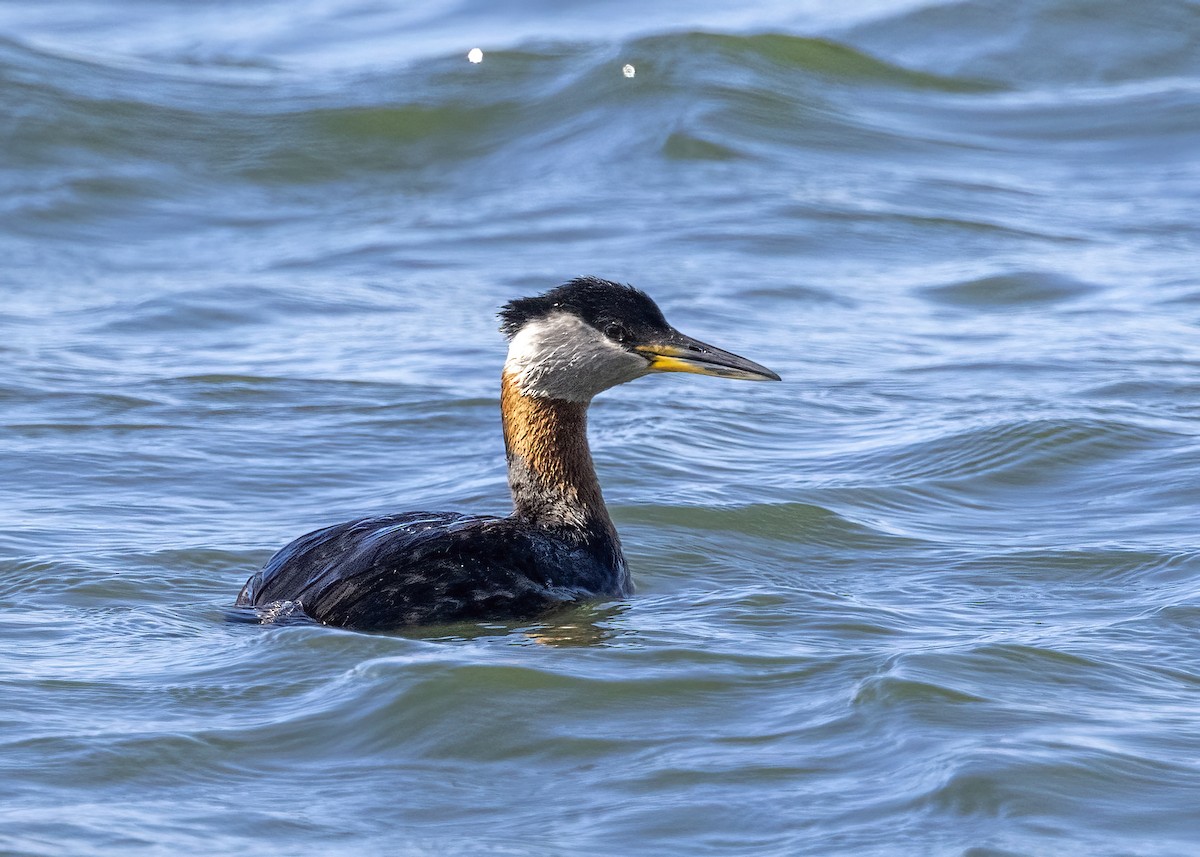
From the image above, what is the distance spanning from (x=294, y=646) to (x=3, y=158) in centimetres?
1139

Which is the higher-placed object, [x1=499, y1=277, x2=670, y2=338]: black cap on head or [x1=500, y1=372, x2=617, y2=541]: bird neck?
[x1=499, y1=277, x2=670, y2=338]: black cap on head

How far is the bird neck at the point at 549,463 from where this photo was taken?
7578 millimetres

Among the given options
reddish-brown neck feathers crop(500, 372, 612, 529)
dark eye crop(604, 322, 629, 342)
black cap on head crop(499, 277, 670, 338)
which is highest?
black cap on head crop(499, 277, 670, 338)

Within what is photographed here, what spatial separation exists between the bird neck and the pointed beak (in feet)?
1.19

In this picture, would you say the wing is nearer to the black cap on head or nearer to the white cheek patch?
the white cheek patch

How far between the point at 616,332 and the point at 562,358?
237 mm

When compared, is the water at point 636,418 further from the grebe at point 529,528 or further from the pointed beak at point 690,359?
the pointed beak at point 690,359

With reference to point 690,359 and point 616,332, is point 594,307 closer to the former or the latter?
point 616,332

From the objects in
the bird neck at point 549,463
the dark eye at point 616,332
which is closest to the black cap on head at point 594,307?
the dark eye at point 616,332

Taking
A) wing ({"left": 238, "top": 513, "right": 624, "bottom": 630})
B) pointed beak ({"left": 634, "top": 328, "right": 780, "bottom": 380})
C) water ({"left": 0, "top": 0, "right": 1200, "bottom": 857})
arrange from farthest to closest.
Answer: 1. pointed beak ({"left": 634, "top": 328, "right": 780, "bottom": 380})
2. wing ({"left": 238, "top": 513, "right": 624, "bottom": 630})
3. water ({"left": 0, "top": 0, "right": 1200, "bottom": 857})

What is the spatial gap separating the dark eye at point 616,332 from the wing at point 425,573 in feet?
2.74

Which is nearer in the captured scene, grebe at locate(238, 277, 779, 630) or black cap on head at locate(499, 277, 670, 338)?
grebe at locate(238, 277, 779, 630)

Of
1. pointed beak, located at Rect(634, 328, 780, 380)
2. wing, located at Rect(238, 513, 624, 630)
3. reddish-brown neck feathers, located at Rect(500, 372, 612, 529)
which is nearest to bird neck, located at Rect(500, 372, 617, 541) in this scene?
reddish-brown neck feathers, located at Rect(500, 372, 612, 529)

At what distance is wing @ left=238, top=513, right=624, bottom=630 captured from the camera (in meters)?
6.83
